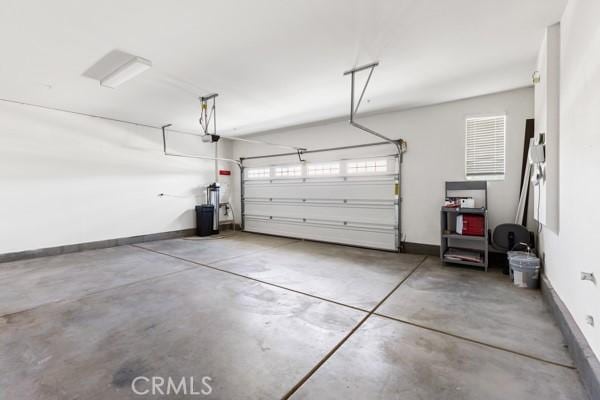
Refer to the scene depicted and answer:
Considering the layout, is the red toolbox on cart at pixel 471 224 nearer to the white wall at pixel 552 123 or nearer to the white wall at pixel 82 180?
the white wall at pixel 552 123

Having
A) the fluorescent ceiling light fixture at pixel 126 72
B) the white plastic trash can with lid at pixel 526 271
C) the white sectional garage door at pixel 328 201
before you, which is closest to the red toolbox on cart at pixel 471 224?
the white plastic trash can with lid at pixel 526 271

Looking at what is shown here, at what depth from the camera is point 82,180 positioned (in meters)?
5.47

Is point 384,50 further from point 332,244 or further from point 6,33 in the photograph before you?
point 332,244

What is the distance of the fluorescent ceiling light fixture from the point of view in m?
3.18

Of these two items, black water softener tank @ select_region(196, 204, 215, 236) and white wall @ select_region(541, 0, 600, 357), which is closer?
white wall @ select_region(541, 0, 600, 357)

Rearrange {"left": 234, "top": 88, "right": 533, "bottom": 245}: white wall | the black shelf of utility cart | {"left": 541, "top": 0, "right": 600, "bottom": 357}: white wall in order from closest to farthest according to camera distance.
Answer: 1. {"left": 541, "top": 0, "right": 600, "bottom": 357}: white wall
2. the black shelf of utility cart
3. {"left": 234, "top": 88, "right": 533, "bottom": 245}: white wall

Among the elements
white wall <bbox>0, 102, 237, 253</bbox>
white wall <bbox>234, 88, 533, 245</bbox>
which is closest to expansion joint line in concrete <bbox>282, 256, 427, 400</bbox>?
white wall <bbox>234, 88, 533, 245</bbox>

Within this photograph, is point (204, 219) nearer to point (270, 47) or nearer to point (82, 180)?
point (82, 180)

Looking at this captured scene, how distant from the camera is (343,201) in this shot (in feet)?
20.1

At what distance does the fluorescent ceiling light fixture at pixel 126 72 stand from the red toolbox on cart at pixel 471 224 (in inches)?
193

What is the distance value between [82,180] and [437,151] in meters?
6.97

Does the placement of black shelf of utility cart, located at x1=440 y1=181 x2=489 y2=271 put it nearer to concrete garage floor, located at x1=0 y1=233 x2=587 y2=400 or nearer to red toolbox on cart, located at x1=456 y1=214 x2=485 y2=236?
red toolbox on cart, located at x1=456 y1=214 x2=485 y2=236

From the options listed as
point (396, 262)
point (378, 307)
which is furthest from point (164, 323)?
point (396, 262)

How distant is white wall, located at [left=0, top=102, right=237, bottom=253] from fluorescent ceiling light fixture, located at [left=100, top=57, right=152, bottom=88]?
2353 millimetres
